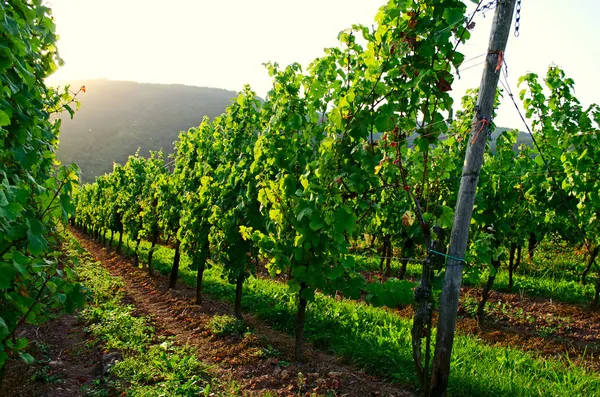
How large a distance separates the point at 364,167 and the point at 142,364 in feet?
14.0

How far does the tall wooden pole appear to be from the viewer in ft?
10.1

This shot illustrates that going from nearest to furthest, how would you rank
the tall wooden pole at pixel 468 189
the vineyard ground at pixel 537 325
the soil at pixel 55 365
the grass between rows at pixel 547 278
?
the tall wooden pole at pixel 468 189 → the soil at pixel 55 365 → the vineyard ground at pixel 537 325 → the grass between rows at pixel 547 278

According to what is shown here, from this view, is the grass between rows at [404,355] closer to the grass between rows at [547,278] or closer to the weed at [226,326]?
the weed at [226,326]

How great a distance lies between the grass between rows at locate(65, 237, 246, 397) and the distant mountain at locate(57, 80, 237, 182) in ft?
241

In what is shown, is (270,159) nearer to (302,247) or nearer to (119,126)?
(302,247)

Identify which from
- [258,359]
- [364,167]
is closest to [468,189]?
[364,167]

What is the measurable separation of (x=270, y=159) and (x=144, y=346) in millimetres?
3718

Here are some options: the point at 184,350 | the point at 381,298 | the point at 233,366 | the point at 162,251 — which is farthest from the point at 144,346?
the point at 162,251

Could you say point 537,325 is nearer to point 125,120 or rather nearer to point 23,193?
point 23,193

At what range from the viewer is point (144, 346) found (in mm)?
6641

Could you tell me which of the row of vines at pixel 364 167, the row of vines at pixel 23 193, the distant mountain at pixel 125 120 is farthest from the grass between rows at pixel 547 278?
the distant mountain at pixel 125 120

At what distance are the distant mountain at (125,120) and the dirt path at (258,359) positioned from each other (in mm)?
72424

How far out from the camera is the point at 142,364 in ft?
18.7

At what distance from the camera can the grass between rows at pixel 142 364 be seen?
194 inches
